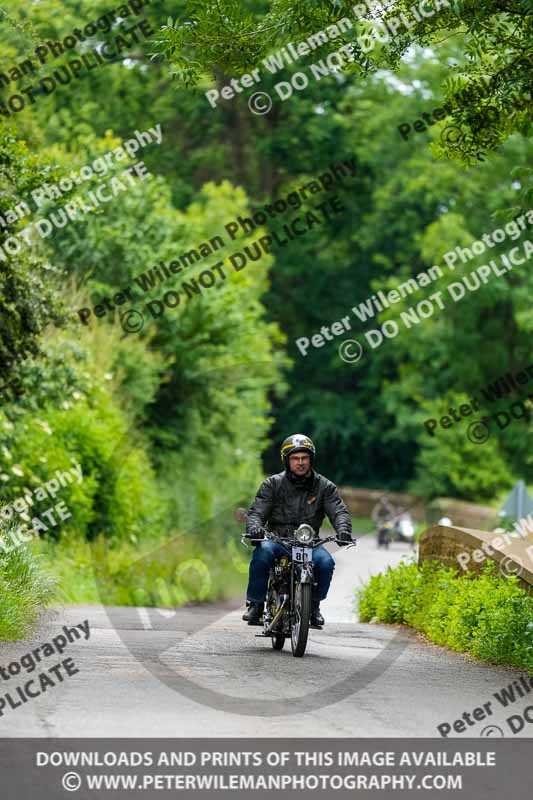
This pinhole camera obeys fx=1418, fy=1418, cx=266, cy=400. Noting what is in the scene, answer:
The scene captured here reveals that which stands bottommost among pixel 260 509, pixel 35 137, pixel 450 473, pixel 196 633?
pixel 450 473

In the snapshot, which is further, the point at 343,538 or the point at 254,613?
the point at 254,613

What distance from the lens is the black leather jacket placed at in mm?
12070

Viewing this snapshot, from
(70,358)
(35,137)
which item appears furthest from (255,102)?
(70,358)

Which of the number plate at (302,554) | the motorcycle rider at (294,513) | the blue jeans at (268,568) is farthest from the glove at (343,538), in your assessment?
the number plate at (302,554)

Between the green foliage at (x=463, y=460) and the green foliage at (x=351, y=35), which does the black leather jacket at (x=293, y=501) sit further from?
the green foliage at (x=463, y=460)

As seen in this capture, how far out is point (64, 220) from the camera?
90.2 ft

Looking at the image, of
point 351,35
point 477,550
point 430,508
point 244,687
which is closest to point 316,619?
point 244,687

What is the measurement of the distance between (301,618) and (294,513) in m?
1.04

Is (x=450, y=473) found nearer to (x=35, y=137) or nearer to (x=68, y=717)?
(x=35, y=137)

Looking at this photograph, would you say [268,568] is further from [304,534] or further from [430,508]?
[430,508]

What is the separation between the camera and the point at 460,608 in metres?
13.7

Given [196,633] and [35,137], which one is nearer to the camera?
[196,633]

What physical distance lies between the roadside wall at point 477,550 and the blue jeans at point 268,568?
235 centimetres

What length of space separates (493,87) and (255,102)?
38032mm
